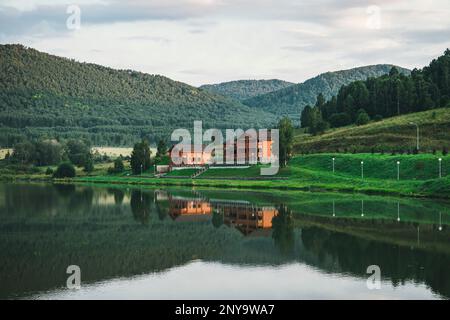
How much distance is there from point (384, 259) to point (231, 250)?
777 cm

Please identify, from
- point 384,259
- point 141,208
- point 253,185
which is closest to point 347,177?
point 253,185

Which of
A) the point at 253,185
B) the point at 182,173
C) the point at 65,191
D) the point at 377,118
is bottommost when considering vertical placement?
the point at 65,191

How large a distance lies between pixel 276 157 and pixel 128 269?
6593cm

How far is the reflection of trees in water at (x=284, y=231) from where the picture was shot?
33750 mm

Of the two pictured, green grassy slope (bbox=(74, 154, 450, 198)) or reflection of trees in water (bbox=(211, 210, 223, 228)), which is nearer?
reflection of trees in water (bbox=(211, 210, 223, 228))

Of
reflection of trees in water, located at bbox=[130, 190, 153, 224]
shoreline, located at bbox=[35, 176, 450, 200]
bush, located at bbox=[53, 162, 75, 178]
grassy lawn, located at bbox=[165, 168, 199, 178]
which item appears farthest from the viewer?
bush, located at bbox=[53, 162, 75, 178]

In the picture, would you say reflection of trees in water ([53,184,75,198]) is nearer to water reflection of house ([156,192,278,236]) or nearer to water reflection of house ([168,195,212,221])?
water reflection of house ([156,192,278,236])

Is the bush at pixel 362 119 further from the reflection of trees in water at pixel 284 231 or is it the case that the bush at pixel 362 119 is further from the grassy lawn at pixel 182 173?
the reflection of trees in water at pixel 284 231

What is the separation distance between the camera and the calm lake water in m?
23.6

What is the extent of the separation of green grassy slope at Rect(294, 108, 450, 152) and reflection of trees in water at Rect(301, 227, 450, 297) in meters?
63.8

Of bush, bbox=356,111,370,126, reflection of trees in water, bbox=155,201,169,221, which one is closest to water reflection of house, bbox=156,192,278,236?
reflection of trees in water, bbox=155,201,169,221

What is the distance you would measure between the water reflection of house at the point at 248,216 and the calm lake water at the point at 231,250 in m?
0.08

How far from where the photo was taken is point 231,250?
3338 centimetres

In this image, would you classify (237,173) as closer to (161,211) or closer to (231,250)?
(161,211)
